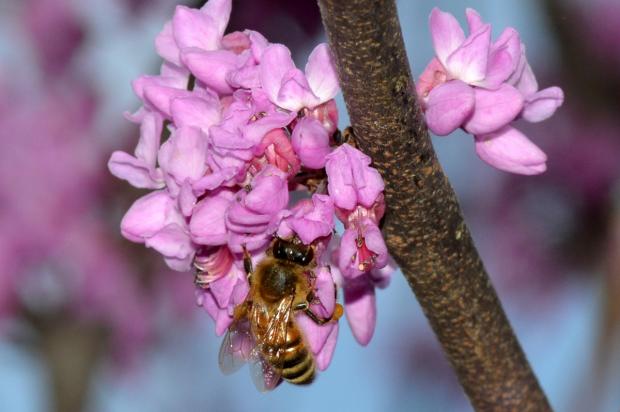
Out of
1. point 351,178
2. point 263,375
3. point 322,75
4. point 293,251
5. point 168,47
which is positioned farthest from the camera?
point 263,375

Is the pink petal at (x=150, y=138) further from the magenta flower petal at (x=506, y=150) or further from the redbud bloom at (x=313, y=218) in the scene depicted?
the magenta flower petal at (x=506, y=150)

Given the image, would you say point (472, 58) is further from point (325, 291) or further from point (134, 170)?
point (134, 170)

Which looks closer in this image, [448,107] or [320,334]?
[448,107]

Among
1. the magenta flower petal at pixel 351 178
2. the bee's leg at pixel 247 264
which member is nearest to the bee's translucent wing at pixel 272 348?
the bee's leg at pixel 247 264

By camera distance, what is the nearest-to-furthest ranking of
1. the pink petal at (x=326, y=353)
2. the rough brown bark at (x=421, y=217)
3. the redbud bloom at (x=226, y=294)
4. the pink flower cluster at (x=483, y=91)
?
1. the rough brown bark at (x=421, y=217)
2. the pink flower cluster at (x=483, y=91)
3. the redbud bloom at (x=226, y=294)
4. the pink petal at (x=326, y=353)

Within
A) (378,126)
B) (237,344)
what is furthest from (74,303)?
(378,126)

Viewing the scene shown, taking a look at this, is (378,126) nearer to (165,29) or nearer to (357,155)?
(357,155)

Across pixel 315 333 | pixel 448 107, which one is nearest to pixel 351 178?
pixel 448 107

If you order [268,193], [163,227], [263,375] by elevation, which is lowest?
[263,375]

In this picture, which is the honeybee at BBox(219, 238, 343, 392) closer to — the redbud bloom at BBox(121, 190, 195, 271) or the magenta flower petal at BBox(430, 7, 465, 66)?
the redbud bloom at BBox(121, 190, 195, 271)
